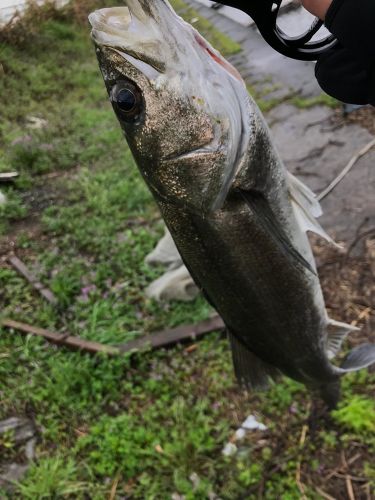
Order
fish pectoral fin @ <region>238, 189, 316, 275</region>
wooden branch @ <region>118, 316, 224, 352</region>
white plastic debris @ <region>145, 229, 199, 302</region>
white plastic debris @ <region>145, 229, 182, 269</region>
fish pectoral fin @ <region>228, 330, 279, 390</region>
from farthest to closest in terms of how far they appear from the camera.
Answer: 1. white plastic debris @ <region>145, 229, 182, 269</region>
2. white plastic debris @ <region>145, 229, 199, 302</region>
3. wooden branch @ <region>118, 316, 224, 352</region>
4. fish pectoral fin @ <region>228, 330, 279, 390</region>
5. fish pectoral fin @ <region>238, 189, 316, 275</region>

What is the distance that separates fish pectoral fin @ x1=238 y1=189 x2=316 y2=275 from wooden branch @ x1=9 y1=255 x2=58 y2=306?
9.34 feet

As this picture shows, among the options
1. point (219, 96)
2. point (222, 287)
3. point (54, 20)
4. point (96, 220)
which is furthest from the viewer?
point (54, 20)

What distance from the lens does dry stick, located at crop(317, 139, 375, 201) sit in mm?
4297

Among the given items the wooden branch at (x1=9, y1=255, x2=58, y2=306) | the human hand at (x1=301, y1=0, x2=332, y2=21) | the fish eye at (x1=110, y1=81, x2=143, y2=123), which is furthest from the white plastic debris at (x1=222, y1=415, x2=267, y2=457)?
the human hand at (x1=301, y1=0, x2=332, y2=21)

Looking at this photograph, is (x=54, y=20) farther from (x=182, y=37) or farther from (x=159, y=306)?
(x=182, y=37)

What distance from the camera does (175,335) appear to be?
3795mm

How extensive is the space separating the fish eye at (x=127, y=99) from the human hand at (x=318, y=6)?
0.54 metres

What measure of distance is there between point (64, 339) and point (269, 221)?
2558 mm

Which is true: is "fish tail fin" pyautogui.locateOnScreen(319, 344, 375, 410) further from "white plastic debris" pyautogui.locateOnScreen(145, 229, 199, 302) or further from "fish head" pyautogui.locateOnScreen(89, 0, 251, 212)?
"white plastic debris" pyautogui.locateOnScreen(145, 229, 199, 302)

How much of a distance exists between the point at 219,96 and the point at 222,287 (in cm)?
82

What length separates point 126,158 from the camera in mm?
5941

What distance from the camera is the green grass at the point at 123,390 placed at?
3.07m

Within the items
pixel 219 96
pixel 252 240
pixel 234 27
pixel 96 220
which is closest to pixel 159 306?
pixel 96 220

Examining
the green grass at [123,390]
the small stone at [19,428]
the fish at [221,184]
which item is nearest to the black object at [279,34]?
the fish at [221,184]
